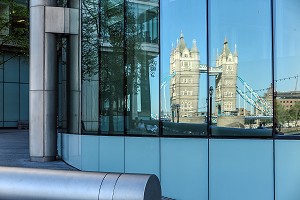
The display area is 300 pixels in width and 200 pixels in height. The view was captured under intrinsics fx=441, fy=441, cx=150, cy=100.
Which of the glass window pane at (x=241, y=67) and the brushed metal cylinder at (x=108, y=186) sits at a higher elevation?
the glass window pane at (x=241, y=67)

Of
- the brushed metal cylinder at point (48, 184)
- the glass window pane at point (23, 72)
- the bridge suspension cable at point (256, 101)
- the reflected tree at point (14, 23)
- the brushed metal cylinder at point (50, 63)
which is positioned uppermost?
the reflected tree at point (14, 23)

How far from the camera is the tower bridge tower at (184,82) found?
1001 cm

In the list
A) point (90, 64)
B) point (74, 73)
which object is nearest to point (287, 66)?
point (90, 64)

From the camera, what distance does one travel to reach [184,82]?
33.8ft

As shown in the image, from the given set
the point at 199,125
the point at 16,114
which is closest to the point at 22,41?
the point at 16,114

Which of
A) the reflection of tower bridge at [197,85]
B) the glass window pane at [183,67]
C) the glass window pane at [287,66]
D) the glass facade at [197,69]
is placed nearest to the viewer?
the glass window pane at [287,66]

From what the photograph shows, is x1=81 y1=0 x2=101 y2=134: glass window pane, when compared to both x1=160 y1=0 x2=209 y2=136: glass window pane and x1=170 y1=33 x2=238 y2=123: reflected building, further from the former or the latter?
x1=170 y1=33 x2=238 y2=123: reflected building

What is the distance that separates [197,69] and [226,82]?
2.93 ft

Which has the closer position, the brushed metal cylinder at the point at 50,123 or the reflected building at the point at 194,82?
the reflected building at the point at 194,82

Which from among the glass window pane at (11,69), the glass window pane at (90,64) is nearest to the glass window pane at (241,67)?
the glass window pane at (90,64)

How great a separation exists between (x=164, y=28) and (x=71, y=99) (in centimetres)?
611

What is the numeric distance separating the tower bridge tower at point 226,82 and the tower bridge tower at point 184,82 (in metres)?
0.61

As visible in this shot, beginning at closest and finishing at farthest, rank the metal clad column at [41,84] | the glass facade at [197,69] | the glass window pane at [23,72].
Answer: the glass facade at [197,69] < the metal clad column at [41,84] < the glass window pane at [23,72]

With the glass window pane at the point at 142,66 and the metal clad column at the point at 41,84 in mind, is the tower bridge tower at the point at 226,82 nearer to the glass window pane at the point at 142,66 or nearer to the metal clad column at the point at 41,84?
the glass window pane at the point at 142,66
